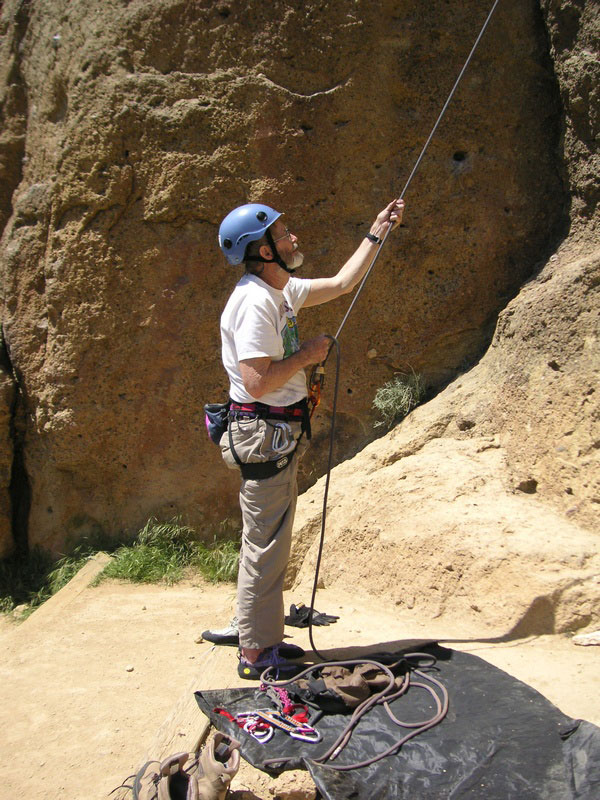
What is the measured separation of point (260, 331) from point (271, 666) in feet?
4.46

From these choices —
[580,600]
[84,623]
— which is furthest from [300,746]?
[84,623]

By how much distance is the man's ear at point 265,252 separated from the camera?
9.12 ft

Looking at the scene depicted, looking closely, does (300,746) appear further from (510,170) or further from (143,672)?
(510,170)

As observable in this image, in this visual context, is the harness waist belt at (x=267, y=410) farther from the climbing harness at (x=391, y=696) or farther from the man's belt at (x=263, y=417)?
the climbing harness at (x=391, y=696)

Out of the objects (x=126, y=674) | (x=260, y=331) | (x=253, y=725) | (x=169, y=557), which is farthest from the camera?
(x=169, y=557)

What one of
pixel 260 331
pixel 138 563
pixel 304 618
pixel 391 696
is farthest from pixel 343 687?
pixel 138 563

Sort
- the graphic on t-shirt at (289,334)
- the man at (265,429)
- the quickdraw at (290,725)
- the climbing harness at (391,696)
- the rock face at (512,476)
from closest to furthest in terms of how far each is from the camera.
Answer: the climbing harness at (391,696), the quickdraw at (290,725), the man at (265,429), the graphic on t-shirt at (289,334), the rock face at (512,476)

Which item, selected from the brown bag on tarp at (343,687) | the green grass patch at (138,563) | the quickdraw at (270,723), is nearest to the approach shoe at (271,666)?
the brown bag on tarp at (343,687)

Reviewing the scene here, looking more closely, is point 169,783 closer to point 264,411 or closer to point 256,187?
point 264,411

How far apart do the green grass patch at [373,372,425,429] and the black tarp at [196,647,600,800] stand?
7.74ft

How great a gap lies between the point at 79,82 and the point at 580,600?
15.3 feet

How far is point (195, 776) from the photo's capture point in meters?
1.99

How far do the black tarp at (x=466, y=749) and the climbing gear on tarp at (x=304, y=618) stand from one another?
30.5 inches

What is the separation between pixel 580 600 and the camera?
296 centimetres
